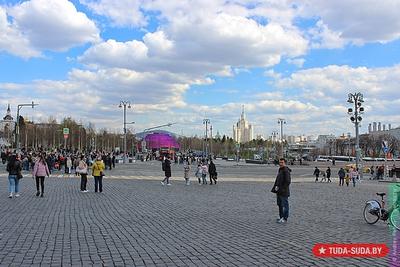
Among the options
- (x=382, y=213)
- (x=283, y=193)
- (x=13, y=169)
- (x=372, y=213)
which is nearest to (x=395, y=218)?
(x=382, y=213)

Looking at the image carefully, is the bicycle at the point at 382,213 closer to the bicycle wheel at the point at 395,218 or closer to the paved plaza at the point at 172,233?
the bicycle wheel at the point at 395,218

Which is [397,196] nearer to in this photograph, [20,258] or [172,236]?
[172,236]

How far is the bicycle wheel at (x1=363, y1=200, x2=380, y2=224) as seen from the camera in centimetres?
1290

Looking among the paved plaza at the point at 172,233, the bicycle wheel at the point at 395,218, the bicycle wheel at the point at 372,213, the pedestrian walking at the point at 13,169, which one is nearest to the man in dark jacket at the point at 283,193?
the paved plaza at the point at 172,233

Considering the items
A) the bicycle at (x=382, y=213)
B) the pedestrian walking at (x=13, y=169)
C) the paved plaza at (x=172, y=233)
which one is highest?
the pedestrian walking at (x=13, y=169)

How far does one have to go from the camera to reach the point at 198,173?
3341 centimetres

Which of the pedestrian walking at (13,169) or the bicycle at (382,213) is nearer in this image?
the bicycle at (382,213)

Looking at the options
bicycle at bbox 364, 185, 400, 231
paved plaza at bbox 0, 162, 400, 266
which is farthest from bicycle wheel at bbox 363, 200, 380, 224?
paved plaza at bbox 0, 162, 400, 266

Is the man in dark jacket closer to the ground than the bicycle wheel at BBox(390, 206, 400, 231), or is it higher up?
higher up

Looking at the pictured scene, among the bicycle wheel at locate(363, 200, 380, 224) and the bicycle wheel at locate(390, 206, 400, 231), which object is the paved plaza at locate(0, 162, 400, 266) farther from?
the bicycle wheel at locate(390, 206, 400, 231)

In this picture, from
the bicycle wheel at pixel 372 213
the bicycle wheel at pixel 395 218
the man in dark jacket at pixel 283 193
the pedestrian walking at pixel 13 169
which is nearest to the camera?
the bicycle wheel at pixel 395 218

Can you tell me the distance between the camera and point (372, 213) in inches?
510

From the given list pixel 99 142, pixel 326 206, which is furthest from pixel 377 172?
pixel 99 142

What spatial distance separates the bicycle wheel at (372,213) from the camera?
42.3 ft
